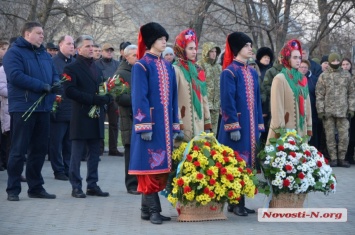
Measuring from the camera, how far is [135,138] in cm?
980

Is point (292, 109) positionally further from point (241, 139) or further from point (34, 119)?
point (34, 119)

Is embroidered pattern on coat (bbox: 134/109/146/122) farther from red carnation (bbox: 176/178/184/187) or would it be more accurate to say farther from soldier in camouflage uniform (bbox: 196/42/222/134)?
soldier in camouflage uniform (bbox: 196/42/222/134)

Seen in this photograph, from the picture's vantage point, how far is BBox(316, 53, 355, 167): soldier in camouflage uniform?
55.6ft

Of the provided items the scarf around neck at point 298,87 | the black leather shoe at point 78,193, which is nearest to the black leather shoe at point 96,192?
the black leather shoe at point 78,193

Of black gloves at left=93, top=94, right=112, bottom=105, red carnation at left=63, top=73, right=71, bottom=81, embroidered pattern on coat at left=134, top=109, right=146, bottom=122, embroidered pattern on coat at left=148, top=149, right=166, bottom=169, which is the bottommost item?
embroidered pattern on coat at left=148, top=149, right=166, bottom=169

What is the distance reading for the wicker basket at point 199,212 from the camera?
9.83 meters

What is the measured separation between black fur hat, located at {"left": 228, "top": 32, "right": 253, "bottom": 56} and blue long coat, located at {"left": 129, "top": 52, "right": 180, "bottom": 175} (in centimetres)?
118

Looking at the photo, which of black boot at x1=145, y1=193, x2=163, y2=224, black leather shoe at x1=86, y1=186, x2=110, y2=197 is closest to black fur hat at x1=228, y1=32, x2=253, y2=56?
black boot at x1=145, y1=193, x2=163, y2=224

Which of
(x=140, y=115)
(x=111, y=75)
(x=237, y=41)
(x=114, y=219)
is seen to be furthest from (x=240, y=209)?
(x=111, y=75)

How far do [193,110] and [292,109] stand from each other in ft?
4.57

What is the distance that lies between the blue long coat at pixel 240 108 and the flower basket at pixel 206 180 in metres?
0.43

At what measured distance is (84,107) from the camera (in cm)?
1178

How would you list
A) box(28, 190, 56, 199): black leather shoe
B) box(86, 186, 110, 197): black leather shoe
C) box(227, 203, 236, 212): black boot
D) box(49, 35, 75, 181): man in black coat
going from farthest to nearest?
box(49, 35, 75, 181): man in black coat < box(86, 186, 110, 197): black leather shoe < box(28, 190, 56, 199): black leather shoe < box(227, 203, 236, 212): black boot

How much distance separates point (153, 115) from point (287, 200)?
1992 millimetres
